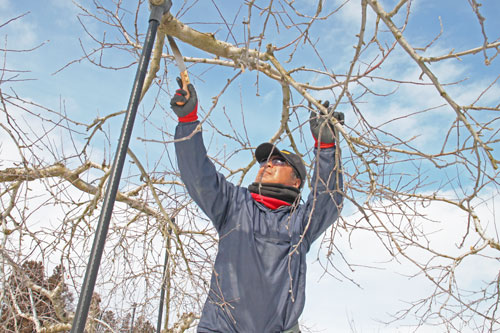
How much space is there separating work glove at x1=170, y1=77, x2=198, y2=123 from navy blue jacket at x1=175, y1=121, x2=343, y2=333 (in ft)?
0.14

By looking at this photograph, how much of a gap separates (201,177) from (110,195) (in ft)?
3.53

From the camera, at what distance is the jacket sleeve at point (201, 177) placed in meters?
2.16

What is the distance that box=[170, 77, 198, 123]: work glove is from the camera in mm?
2090

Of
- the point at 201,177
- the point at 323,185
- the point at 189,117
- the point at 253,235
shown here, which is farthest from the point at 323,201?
the point at 189,117

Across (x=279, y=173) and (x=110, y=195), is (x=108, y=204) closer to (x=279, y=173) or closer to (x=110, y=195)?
(x=110, y=195)

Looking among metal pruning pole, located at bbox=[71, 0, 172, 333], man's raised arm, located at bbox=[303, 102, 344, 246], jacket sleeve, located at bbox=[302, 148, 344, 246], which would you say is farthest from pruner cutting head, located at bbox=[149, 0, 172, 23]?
jacket sleeve, located at bbox=[302, 148, 344, 246]

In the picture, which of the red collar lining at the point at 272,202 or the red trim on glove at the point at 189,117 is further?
the red collar lining at the point at 272,202

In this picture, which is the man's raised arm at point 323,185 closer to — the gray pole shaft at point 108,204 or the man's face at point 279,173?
the man's face at point 279,173

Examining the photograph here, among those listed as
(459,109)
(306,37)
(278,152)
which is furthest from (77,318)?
(278,152)

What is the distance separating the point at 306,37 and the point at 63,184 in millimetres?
1989

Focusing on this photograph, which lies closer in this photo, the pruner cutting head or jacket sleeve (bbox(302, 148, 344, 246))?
the pruner cutting head

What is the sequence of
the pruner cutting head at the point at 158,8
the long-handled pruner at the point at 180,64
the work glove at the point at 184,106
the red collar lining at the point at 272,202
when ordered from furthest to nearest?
the red collar lining at the point at 272,202, the work glove at the point at 184,106, the long-handled pruner at the point at 180,64, the pruner cutting head at the point at 158,8

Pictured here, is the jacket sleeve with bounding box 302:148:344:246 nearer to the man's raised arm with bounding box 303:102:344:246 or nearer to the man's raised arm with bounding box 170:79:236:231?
the man's raised arm with bounding box 303:102:344:246

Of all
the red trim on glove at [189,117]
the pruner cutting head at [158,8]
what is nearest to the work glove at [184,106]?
the red trim on glove at [189,117]
